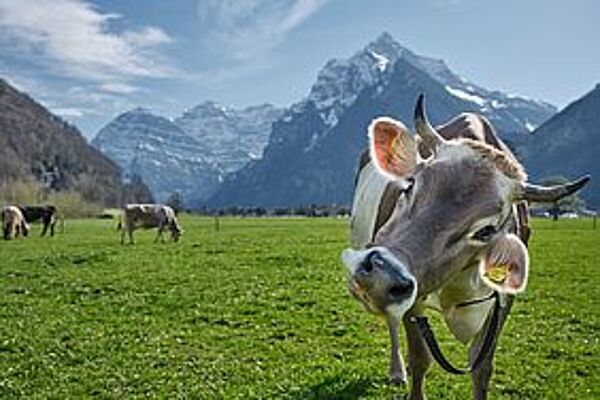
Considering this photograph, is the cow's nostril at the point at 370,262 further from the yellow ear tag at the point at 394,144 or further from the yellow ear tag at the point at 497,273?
the yellow ear tag at the point at 394,144

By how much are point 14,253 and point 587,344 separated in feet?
95.4

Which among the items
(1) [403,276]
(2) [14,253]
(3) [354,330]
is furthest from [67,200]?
(1) [403,276]

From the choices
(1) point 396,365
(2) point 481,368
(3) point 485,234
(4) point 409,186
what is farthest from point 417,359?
(4) point 409,186

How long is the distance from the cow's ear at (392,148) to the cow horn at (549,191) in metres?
0.96

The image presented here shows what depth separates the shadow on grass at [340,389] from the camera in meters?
9.01

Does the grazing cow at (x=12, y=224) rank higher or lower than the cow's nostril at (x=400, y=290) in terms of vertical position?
lower

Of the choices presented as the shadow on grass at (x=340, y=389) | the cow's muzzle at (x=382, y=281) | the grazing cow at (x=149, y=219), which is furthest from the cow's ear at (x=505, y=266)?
the grazing cow at (x=149, y=219)

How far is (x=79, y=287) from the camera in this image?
1961 centimetres

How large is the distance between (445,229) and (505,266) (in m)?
0.81

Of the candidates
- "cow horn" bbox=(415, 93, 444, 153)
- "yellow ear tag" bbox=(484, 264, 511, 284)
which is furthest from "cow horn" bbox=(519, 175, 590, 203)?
"cow horn" bbox=(415, 93, 444, 153)

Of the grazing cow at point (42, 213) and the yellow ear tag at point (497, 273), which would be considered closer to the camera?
the yellow ear tag at point (497, 273)

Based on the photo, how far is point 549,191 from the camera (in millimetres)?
5145

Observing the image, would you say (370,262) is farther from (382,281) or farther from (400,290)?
(400,290)

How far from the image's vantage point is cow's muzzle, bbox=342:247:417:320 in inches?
167
